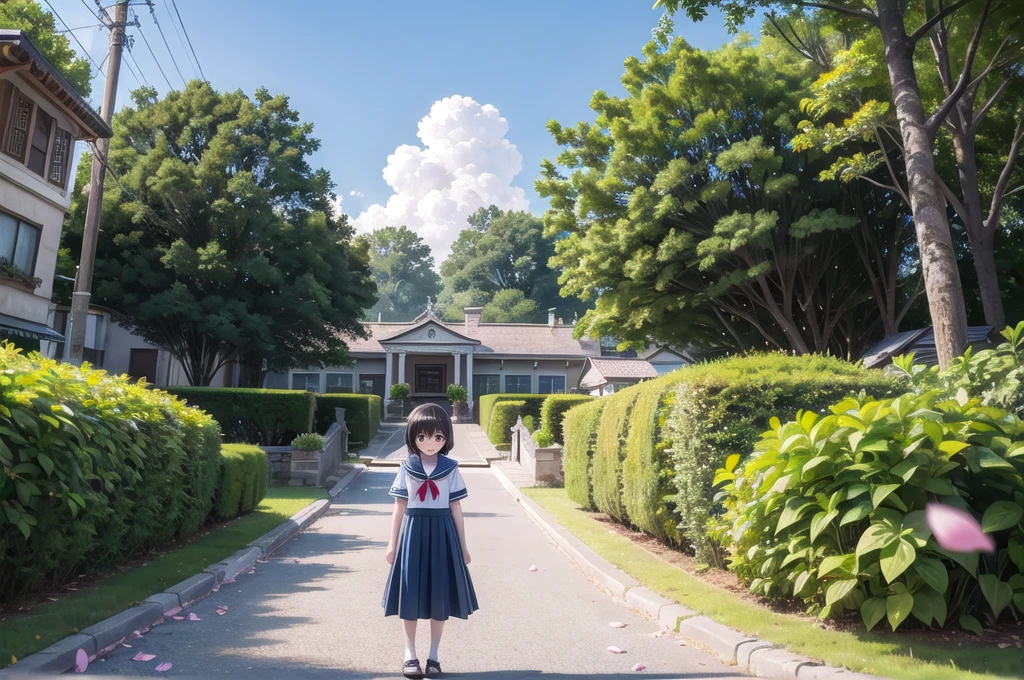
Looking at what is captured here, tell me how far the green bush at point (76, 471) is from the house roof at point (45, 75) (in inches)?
464

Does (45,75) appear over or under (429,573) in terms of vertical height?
over

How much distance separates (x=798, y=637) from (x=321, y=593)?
4.53m

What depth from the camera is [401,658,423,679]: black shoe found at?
16.1ft

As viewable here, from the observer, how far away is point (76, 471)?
5.94m

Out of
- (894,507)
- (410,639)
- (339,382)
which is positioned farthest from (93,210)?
(339,382)

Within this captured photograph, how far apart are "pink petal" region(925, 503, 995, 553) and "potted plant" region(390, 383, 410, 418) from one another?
43444 millimetres

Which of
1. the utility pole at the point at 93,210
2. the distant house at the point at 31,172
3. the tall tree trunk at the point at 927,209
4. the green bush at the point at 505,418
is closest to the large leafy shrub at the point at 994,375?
the tall tree trunk at the point at 927,209

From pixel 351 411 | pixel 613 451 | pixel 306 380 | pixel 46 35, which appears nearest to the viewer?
pixel 613 451

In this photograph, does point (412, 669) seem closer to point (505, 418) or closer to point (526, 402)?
point (505, 418)

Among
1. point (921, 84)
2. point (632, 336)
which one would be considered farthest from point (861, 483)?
point (632, 336)

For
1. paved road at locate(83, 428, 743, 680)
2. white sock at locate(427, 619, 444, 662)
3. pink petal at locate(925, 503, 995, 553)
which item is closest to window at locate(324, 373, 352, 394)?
paved road at locate(83, 428, 743, 680)

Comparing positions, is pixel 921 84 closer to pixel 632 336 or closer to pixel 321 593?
pixel 632 336

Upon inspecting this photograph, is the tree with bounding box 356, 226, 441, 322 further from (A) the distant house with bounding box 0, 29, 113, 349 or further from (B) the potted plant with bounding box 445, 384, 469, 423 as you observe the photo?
(A) the distant house with bounding box 0, 29, 113, 349

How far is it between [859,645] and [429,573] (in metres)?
2.88
